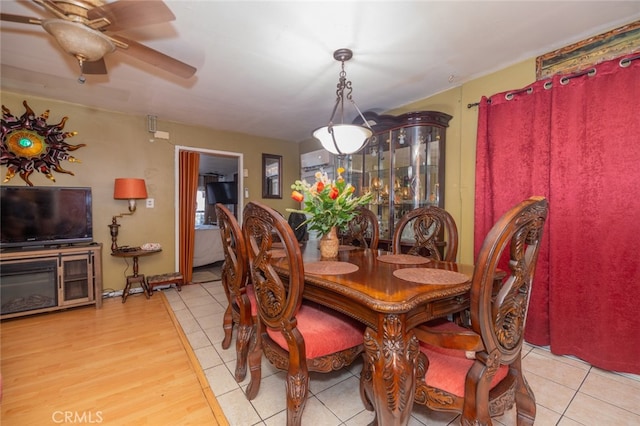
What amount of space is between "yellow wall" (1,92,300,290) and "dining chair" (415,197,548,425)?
378 centimetres

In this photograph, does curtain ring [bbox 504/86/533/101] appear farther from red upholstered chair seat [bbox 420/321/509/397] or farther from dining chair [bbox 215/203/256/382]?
→ dining chair [bbox 215/203/256/382]

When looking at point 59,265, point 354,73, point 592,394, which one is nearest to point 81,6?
point 354,73

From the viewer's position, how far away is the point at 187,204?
13.0 feet

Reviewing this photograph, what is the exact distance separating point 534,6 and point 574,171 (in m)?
1.11

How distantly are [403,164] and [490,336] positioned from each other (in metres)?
2.30

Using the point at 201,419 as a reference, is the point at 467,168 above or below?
above

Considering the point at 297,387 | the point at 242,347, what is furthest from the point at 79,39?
the point at 297,387

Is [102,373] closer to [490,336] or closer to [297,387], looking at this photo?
[297,387]

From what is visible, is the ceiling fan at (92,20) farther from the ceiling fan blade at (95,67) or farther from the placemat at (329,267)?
the placemat at (329,267)

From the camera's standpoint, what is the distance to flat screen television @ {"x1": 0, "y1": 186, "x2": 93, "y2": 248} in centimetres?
274

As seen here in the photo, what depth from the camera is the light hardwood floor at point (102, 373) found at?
148cm

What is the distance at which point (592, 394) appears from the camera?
1.62m

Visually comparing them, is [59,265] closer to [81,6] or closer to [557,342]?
[81,6]

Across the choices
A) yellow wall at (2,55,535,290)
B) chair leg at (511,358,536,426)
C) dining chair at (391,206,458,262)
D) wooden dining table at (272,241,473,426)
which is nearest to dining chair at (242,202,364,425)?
wooden dining table at (272,241,473,426)
